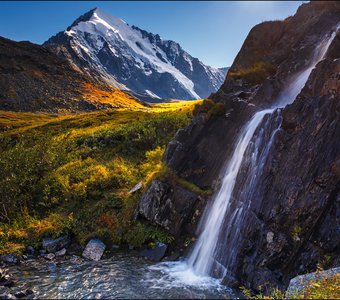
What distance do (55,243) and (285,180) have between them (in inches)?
667

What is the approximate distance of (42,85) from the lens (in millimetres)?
154125

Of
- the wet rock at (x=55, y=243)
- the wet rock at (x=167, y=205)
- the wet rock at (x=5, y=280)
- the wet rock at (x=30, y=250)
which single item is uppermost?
the wet rock at (x=167, y=205)

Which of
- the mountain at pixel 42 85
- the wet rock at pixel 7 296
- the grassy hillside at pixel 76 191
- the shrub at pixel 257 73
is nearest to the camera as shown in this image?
the wet rock at pixel 7 296

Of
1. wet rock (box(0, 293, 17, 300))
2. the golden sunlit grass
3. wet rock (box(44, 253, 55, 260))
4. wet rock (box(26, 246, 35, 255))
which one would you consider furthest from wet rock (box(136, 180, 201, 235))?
the golden sunlit grass

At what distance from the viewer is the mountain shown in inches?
5497

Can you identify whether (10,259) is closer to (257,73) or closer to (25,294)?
(25,294)

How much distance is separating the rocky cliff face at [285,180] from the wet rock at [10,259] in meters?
9.27

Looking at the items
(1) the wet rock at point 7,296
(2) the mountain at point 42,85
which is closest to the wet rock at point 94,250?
(1) the wet rock at point 7,296

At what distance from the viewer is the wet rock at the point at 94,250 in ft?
73.7

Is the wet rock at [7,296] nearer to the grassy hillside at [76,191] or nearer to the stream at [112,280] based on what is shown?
the stream at [112,280]

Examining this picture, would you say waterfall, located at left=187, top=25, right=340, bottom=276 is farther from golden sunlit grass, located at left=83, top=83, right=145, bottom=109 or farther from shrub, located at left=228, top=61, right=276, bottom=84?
golden sunlit grass, located at left=83, top=83, right=145, bottom=109

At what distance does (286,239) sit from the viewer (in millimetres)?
16656

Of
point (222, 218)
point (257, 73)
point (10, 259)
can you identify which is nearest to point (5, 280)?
point (10, 259)

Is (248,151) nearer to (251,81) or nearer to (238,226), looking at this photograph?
(238,226)
